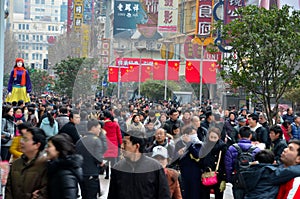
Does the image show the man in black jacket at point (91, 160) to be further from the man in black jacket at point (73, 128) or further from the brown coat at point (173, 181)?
the brown coat at point (173, 181)

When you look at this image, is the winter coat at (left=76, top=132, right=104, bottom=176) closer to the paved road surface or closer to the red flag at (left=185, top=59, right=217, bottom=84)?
the paved road surface

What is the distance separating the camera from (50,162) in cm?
672

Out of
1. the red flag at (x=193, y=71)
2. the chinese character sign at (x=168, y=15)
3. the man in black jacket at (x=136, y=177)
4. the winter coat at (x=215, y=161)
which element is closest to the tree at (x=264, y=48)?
the red flag at (x=193, y=71)

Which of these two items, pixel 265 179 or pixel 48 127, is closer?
pixel 265 179

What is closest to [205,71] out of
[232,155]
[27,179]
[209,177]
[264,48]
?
[264,48]

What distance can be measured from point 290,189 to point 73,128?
5.77 meters

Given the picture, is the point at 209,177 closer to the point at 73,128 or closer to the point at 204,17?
the point at 73,128

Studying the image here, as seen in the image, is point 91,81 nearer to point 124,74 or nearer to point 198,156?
point 124,74

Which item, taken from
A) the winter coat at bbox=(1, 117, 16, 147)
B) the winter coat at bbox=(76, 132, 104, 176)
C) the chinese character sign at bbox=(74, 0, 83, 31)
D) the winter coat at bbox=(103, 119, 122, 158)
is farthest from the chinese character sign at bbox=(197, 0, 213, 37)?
the chinese character sign at bbox=(74, 0, 83, 31)

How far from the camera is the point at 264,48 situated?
17859mm

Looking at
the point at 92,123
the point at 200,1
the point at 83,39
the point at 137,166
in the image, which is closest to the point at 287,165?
the point at 137,166

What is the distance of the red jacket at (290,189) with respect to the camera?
734 centimetres

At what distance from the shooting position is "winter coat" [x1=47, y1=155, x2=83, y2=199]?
6.54 meters

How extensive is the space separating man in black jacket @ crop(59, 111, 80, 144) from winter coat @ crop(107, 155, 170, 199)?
17.6ft
